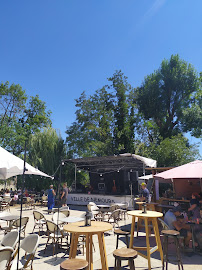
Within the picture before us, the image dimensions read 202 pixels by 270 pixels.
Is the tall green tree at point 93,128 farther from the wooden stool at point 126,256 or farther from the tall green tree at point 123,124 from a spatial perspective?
the wooden stool at point 126,256

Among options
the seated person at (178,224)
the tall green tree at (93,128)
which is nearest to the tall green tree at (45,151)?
the tall green tree at (93,128)

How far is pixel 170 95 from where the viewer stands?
26156 millimetres

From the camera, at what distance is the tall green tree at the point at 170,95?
25422 millimetres

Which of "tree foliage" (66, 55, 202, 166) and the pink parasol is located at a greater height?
"tree foliage" (66, 55, 202, 166)

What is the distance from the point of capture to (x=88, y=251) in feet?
11.5

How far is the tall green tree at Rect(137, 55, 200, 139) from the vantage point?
2542 centimetres

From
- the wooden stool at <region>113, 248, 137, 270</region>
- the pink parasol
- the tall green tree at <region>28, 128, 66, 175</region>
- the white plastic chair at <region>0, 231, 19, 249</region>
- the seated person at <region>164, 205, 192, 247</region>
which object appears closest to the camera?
the wooden stool at <region>113, 248, 137, 270</region>

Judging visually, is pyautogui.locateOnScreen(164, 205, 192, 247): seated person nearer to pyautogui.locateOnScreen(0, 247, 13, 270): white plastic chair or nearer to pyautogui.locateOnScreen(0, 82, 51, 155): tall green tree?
pyautogui.locateOnScreen(0, 247, 13, 270): white plastic chair

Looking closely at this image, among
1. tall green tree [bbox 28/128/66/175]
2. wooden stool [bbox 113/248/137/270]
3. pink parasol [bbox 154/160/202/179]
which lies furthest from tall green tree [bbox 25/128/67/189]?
wooden stool [bbox 113/248/137/270]

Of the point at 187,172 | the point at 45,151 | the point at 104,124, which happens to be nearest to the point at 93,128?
the point at 104,124

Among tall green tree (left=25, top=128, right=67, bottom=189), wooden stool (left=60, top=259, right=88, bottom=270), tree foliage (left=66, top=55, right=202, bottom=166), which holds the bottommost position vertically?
wooden stool (left=60, top=259, right=88, bottom=270)

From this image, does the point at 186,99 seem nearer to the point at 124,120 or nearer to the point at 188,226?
the point at 124,120

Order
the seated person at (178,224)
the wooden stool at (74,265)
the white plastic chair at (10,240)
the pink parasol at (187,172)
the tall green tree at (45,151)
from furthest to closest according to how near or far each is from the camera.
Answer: the tall green tree at (45,151), the pink parasol at (187,172), the seated person at (178,224), the white plastic chair at (10,240), the wooden stool at (74,265)

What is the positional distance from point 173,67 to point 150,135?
928 cm
